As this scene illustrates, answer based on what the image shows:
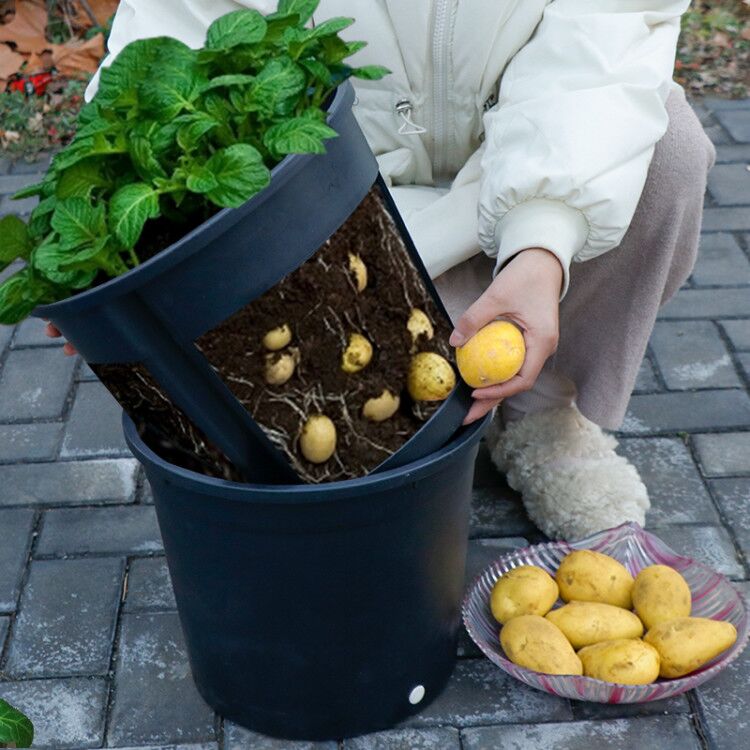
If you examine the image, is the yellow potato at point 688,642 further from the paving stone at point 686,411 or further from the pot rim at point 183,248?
the pot rim at point 183,248

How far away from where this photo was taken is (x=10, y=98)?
411 centimetres

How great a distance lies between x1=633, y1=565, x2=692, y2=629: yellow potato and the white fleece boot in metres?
0.21

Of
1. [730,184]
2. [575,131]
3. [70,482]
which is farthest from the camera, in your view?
[730,184]

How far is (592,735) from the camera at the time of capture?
5.84 ft

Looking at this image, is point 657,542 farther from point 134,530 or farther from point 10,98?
point 10,98

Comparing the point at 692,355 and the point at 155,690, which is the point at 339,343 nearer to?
the point at 155,690

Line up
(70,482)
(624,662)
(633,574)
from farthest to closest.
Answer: (70,482), (633,574), (624,662)

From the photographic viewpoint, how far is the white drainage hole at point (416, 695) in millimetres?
1773

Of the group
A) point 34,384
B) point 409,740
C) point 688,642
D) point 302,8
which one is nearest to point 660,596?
point 688,642

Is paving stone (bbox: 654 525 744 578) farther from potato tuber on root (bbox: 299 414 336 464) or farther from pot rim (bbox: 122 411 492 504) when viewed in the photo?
potato tuber on root (bbox: 299 414 336 464)

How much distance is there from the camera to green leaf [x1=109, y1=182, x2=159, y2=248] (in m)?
1.26

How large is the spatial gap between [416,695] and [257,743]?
26 cm

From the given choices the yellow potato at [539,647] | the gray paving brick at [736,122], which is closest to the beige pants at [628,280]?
the yellow potato at [539,647]

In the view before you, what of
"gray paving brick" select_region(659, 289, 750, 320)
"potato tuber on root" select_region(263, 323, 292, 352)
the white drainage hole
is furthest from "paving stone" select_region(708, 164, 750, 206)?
"potato tuber on root" select_region(263, 323, 292, 352)
